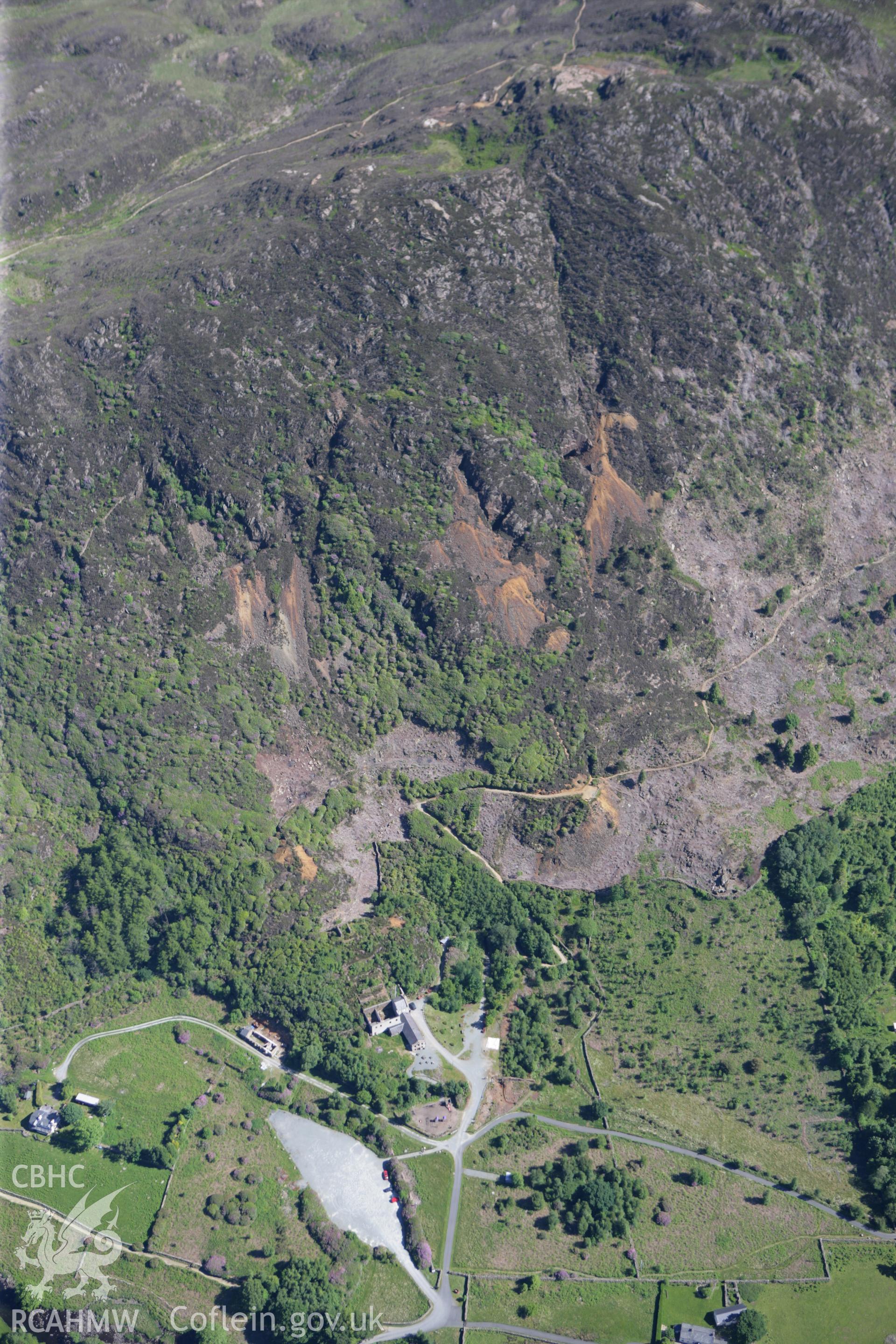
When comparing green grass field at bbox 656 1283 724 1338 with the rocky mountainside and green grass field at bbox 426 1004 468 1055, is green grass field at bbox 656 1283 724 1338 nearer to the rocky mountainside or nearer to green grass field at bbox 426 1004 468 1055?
green grass field at bbox 426 1004 468 1055

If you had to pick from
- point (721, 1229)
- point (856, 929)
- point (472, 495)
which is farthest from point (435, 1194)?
point (472, 495)

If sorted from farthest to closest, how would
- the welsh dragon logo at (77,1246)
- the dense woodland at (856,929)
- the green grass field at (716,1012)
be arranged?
the green grass field at (716,1012) → the dense woodland at (856,929) → the welsh dragon logo at (77,1246)

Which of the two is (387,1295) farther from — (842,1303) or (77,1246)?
(842,1303)

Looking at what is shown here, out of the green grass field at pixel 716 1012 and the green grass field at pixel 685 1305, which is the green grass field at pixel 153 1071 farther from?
the green grass field at pixel 685 1305

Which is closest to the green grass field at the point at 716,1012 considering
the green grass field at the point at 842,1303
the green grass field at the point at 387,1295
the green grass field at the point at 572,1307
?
the green grass field at the point at 842,1303

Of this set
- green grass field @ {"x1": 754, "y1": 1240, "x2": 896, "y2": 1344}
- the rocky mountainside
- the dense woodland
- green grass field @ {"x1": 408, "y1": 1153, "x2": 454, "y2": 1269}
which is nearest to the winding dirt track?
green grass field @ {"x1": 408, "y1": 1153, "x2": 454, "y2": 1269}

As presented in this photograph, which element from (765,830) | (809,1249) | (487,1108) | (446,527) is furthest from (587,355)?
(809,1249)
